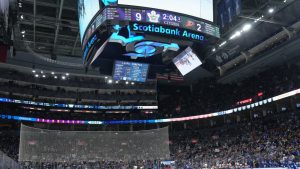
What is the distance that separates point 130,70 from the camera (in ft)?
35.9

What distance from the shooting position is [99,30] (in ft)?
26.7

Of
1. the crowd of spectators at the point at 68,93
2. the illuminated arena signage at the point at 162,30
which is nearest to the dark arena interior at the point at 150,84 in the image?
the illuminated arena signage at the point at 162,30

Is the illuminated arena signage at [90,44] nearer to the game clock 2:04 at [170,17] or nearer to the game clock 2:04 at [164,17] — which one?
the game clock 2:04 at [164,17]

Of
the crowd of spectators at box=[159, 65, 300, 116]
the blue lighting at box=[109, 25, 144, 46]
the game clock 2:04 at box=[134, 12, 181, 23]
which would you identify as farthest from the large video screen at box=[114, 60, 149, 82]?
the crowd of spectators at box=[159, 65, 300, 116]

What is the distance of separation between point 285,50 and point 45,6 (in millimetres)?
19950

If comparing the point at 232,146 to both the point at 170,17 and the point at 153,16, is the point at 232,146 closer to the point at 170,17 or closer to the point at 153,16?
the point at 170,17

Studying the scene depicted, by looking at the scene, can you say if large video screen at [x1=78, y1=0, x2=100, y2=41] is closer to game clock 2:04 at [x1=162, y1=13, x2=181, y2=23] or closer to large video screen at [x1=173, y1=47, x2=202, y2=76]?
game clock 2:04 at [x1=162, y1=13, x2=181, y2=23]

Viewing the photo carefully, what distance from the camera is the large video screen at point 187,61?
31.5 ft

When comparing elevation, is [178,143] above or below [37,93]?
below

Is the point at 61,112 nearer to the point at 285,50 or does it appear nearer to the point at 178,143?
the point at 178,143

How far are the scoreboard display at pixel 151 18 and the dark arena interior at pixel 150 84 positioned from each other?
3 centimetres

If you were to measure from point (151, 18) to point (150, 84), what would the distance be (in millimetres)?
32389

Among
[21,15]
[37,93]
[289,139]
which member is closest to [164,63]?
[21,15]

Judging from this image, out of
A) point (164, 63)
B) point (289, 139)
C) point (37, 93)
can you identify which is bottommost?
point (289, 139)
